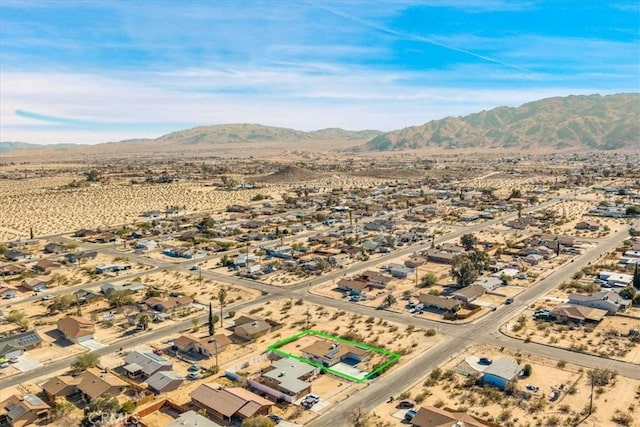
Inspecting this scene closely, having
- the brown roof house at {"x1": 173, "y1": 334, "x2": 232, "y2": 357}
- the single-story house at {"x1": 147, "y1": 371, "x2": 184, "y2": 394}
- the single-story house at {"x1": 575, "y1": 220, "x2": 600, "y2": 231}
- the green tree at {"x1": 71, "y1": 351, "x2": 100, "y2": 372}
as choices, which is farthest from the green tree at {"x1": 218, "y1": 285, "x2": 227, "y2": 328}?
the single-story house at {"x1": 575, "y1": 220, "x2": 600, "y2": 231}

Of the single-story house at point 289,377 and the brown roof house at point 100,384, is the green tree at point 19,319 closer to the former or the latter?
the brown roof house at point 100,384

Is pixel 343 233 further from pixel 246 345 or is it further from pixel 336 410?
pixel 336 410

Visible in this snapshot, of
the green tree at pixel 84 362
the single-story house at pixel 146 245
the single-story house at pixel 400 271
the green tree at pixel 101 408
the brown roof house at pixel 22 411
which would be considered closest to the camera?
the green tree at pixel 101 408

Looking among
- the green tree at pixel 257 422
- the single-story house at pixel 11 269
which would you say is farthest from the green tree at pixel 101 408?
the single-story house at pixel 11 269

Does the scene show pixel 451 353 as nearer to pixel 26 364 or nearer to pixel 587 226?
pixel 26 364

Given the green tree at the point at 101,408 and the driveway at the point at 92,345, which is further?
the driveway at the point at 92,345

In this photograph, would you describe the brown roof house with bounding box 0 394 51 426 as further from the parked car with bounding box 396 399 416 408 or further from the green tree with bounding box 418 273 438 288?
the green tree with bounding box 418 273 438 288

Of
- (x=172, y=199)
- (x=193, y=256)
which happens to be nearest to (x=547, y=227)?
(x=193, y=256)

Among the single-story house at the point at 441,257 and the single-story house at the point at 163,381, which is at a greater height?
the single-story house at the point at 441,257

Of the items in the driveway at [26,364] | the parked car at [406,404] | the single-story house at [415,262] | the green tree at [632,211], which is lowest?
the parked car at [406,404]
